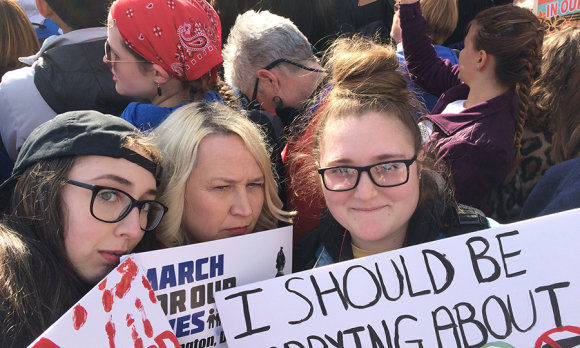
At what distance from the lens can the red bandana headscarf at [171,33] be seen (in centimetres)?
234

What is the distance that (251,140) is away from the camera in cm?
224

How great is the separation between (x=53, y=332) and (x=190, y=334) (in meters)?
0.60

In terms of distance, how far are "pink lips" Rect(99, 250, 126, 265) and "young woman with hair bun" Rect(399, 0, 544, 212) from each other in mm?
1580

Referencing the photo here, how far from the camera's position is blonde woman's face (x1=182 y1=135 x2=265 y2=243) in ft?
6.90

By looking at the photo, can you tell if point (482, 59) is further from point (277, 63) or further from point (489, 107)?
point (277, 63)

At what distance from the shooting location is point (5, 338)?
4.61 feet

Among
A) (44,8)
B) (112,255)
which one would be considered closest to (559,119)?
(112,255)

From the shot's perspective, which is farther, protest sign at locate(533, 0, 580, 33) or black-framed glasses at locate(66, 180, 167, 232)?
protest sign at locate(533, 0, 580, 33)

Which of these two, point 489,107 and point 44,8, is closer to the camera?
point 489,107

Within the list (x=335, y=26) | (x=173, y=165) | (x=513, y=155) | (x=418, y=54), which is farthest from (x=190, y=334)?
(x=335, y=26)

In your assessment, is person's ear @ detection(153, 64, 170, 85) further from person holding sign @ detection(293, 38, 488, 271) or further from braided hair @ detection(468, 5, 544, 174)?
braided hair @ detection(468, 5, 544, 174)

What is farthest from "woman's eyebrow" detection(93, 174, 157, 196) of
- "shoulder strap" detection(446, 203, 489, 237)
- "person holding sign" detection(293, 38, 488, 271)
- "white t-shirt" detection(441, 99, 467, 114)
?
"white t-shirt" detection(441, 99, 467, 114)

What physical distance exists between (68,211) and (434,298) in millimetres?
1400

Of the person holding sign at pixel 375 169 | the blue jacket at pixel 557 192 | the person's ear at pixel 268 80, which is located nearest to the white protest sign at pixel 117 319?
the person holding sign at pixel 375 169
